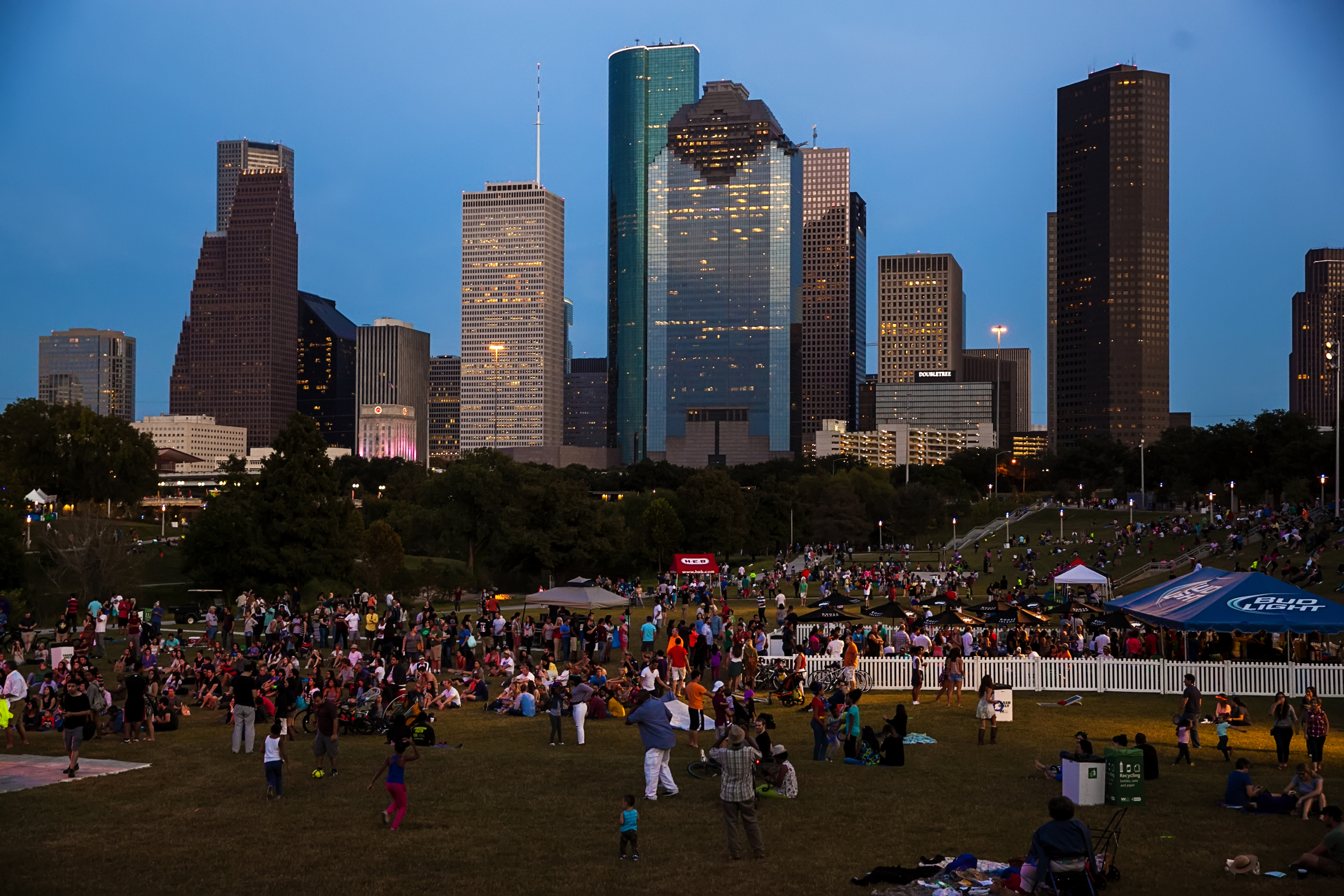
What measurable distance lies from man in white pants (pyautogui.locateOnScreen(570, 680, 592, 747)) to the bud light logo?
12.8 meters

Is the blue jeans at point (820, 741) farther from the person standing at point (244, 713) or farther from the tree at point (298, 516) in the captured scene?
the tree at point (298, 516)

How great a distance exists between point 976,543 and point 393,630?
5817cm

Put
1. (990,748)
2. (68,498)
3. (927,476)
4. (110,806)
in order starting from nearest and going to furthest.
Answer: (110,806), (990,748), (68,498), (927,476)

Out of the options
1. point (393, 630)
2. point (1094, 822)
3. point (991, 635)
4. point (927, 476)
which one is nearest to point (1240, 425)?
point (927, 476)

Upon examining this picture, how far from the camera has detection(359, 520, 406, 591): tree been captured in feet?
187

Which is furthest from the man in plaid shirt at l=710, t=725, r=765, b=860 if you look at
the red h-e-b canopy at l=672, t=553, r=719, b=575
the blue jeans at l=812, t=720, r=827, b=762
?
Answer: the red h-e-b canopy at l=672, t=553, r=719, b=575

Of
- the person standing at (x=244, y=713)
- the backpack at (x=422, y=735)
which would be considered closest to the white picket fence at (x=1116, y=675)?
the backpack at (x=422, y=735)

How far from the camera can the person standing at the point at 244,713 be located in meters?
17.2

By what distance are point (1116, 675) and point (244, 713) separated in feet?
59.4

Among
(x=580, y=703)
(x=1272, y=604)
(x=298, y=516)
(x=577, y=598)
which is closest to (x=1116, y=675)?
(x=1272, y=604)

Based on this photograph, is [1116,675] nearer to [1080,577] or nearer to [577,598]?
[1080,577]

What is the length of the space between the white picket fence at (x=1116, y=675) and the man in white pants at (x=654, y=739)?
10.5 m

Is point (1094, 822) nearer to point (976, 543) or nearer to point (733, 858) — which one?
point (733, 858)

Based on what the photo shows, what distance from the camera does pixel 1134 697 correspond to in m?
23.7
